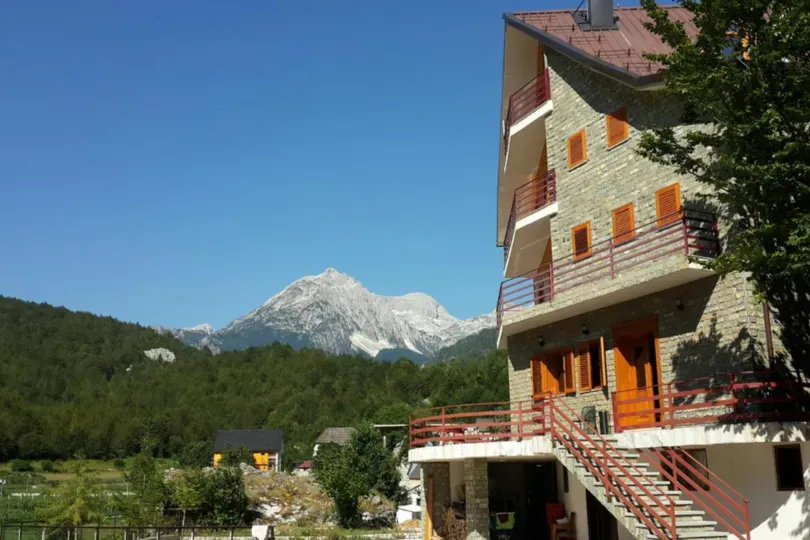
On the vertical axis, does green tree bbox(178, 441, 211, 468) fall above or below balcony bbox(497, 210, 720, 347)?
below

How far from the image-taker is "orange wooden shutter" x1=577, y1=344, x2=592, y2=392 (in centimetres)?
2188

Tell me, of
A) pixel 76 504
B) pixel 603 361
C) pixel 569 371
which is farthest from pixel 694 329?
pixel 76 504

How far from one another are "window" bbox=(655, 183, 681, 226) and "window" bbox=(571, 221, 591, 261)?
2.59 meters

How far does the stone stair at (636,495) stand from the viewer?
15.0m

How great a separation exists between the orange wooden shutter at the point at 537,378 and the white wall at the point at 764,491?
7.25 meters

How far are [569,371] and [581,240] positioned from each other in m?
3.79

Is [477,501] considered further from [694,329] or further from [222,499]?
[222,499]

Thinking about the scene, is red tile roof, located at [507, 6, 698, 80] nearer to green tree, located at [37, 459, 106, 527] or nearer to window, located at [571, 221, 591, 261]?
window, located at [571, 221, 591, 261]

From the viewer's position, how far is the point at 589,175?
22.9 m

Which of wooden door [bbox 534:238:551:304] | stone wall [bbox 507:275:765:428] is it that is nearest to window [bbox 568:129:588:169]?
wooden door [bbox 534:238:551:304]

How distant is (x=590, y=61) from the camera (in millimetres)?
21578

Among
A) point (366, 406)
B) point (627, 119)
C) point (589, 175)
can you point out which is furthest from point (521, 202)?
point (366, 406)

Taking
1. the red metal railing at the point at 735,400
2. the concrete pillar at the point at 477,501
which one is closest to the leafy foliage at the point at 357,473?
the concrete pillar at the point at 477,501

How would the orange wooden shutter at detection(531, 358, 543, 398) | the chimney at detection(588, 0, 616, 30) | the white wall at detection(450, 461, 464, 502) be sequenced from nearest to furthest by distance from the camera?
the orange wooden shutter at detection(531, 358, 543, 398), the white wall at detection(450, 461, 464, 502), the chimney at detection(588, 0, 616, 30)
